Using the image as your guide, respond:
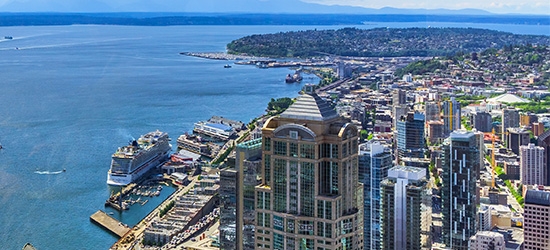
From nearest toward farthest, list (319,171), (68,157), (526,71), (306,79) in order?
(319,171)
(68,157)
(526,71)
(306,79)

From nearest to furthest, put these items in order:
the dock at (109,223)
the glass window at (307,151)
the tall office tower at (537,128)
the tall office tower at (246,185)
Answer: the glass window at (307,151) → the tall office tower at (246,185) → the dock at (109,223) → the tall office tower at (537,128)

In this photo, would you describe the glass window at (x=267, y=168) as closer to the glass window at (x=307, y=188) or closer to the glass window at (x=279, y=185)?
the glass window at (x=279, y=185)

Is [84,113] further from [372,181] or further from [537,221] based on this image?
[537,221]

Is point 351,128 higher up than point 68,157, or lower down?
higher up

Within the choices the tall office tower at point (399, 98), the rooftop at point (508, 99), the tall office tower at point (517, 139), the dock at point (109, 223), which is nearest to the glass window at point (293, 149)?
the dock at point (109, 223)

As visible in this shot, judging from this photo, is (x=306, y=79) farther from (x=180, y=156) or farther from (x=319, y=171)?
(x=319, y=171)

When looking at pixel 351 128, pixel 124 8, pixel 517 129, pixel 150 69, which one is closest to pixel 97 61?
pixel 150 69

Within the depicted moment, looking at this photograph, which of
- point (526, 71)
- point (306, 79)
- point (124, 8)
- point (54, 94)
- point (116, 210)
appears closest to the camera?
point (116, 210)
